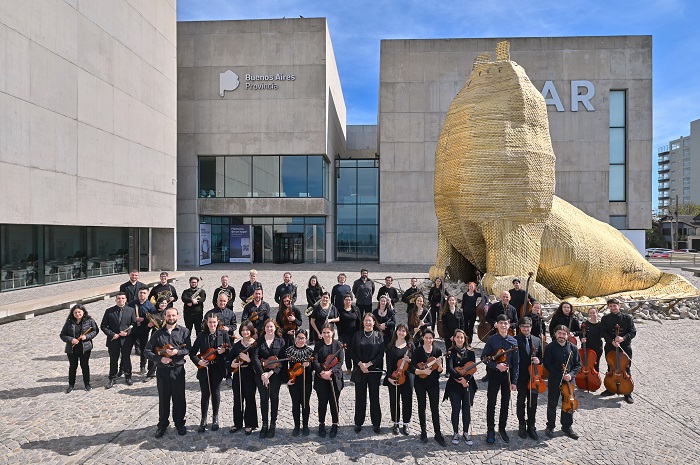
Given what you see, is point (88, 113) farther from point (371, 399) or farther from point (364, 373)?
point (371, 399)

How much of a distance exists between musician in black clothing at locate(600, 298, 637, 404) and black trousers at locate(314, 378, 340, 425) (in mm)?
3671

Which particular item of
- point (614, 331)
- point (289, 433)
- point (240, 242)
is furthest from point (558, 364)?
point (240, 242)

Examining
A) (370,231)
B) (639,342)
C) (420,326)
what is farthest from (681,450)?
(370,231)

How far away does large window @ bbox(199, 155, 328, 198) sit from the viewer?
26203 millimetres

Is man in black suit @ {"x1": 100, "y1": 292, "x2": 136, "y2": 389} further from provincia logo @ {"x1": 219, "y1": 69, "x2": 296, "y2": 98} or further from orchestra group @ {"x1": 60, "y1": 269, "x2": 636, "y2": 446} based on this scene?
provincia logo @ {"x1": 219, "y1": 69, "x2": 296, "y2": 98}

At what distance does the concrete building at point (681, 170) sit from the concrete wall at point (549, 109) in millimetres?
66902

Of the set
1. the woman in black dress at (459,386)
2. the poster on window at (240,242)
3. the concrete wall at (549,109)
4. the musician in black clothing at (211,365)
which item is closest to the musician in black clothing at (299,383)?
the musician in black clothing at (211,365)

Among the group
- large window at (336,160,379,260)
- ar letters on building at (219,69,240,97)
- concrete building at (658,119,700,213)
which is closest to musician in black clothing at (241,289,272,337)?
ar letters on building at (219,69,240,97)

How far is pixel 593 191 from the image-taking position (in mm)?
25484

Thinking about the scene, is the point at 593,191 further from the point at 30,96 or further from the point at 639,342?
the point at 30,96

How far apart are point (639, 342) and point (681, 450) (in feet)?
14.8

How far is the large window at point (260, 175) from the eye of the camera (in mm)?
26203

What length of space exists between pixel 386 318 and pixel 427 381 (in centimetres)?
214

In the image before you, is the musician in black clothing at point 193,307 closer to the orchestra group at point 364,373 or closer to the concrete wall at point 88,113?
the orchestra group at point 364,373
